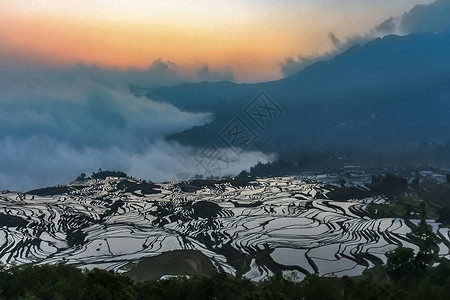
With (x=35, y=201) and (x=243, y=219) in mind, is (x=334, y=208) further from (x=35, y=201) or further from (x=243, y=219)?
(x=35, y=201)

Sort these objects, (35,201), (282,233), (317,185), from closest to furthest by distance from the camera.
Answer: (282,233)
(35,201)
(317,185)

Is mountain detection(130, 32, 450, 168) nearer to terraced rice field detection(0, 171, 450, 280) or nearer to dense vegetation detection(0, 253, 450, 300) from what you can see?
terraced rice field detection(0, 171, 450, 280)

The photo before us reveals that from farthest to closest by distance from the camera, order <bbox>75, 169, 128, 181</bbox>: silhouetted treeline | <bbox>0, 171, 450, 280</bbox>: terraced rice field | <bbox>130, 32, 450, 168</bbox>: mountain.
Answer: <bbox>130, 32, 450, 168</bbox>: mountain → <bbox>75, 169, 128, 181</bbox>: silhouetted treeline → <bbox>0, 171, 450, 280</bbox>: terraced rice field

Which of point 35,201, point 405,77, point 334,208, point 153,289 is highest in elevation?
point 405,77

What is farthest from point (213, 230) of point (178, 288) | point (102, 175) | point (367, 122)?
point (367, 122)

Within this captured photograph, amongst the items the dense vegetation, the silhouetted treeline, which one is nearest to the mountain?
the silhouetted treeline

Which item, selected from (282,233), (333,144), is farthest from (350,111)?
(282,233)

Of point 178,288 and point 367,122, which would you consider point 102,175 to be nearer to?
point 178,288

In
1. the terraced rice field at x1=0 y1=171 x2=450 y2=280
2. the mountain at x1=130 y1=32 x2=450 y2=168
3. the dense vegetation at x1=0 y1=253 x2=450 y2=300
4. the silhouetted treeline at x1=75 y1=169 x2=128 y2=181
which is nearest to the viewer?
the dense vegetation at x1=0 y1=253 x2=450 y2=300
